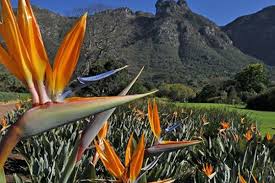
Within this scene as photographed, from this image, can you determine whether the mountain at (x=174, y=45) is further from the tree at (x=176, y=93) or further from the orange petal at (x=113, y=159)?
the orange petal at (x=113, y=159)

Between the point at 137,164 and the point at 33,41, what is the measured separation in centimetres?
40

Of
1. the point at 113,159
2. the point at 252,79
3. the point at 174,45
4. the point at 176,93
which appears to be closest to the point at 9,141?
the point at 113,159

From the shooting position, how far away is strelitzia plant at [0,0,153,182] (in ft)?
2.03

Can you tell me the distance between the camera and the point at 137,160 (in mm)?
942

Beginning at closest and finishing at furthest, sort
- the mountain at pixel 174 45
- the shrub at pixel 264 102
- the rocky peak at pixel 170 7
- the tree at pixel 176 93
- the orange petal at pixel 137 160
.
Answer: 1. the orange petal at pixel 137 160
2. the shrub at pixel 264 102
3. the tree at pixel 176 93
4. the mountain at pixel 174 45
5. the rocky peak at pixel 170 7

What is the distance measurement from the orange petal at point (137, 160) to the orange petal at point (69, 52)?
315 mm

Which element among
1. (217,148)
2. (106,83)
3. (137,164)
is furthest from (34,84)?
(106,83)

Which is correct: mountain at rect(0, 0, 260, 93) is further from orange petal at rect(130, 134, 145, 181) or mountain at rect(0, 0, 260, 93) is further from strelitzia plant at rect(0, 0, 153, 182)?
strelitzia plant at rect(0, 0, 153, 182)

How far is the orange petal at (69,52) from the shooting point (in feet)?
2.14

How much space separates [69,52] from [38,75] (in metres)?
0.06

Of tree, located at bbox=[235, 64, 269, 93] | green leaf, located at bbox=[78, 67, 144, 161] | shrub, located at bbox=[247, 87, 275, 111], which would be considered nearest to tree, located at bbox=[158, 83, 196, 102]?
tree, located at bbox=[235, 64, 269, 93]

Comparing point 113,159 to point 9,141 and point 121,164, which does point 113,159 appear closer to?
point 121,164

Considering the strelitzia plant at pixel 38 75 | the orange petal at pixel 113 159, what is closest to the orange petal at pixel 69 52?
the strelitzia plant at pixel 38 75

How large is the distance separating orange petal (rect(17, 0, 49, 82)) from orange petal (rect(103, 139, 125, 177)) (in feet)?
1.04
